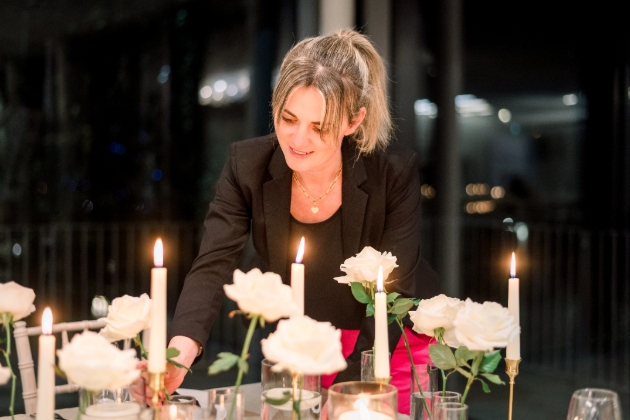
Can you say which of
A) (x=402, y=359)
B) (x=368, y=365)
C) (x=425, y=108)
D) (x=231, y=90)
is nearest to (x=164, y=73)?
(x=231, y=90)

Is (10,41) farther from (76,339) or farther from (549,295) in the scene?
(76,339)

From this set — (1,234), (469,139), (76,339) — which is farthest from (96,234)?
(76,339)

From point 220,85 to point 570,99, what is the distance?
270cm

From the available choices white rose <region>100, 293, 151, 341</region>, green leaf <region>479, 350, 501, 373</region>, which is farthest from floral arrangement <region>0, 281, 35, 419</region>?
green leaf <region>479, 350, 501, 373</region>

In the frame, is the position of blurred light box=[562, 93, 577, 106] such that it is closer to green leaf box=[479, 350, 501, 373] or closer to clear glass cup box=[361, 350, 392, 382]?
clear glass cup box=[361, 350, 392, 382]

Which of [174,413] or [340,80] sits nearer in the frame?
[174,413]

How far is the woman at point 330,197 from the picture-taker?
175 centimetres

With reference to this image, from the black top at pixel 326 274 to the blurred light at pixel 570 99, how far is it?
3.84 metres

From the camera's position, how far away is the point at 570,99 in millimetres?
5312

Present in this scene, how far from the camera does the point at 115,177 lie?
5.61 m

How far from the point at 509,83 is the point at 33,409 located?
4.65 meters

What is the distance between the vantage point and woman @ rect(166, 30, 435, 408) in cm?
175

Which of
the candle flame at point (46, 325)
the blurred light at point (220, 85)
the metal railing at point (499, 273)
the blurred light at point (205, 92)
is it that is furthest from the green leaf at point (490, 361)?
the blurred light at point (205, 92)

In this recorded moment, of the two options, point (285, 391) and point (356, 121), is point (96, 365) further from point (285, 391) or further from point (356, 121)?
point (356, 121)
